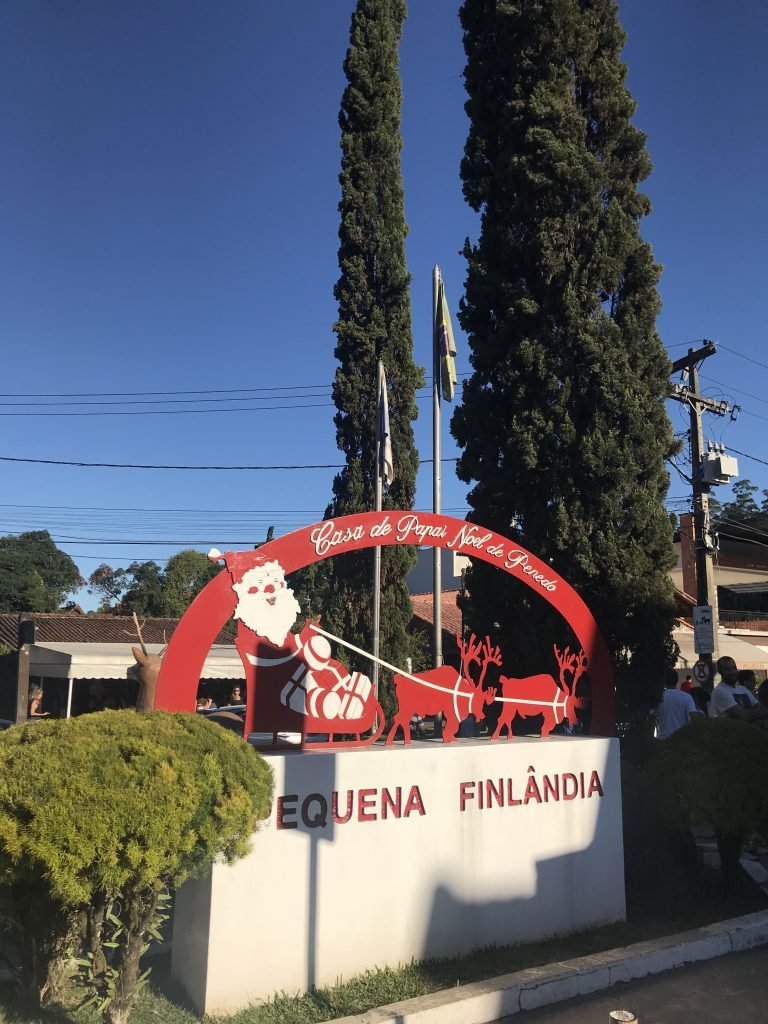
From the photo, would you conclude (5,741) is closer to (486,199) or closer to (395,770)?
(395,770)

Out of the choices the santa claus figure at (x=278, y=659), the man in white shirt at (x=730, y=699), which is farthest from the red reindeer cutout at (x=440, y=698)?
the man in white shirt at (x=730, y=699)

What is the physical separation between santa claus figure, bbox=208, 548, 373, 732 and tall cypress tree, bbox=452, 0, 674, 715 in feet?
13.4

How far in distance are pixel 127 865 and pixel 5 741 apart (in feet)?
2.72

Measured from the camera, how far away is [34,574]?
57.0m

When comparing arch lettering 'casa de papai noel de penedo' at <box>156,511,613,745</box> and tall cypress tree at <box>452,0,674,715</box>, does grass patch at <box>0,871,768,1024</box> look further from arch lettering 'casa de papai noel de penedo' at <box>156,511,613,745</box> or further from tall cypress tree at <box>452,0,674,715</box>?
tall cypress tree at <box>452,0,674,715</box>

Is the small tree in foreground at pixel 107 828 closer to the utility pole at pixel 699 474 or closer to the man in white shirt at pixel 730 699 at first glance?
the man in white shirt at pixel 730 699

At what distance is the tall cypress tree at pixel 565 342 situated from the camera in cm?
889

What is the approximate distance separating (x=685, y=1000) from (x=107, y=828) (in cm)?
358

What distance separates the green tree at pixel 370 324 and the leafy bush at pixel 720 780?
403 inches

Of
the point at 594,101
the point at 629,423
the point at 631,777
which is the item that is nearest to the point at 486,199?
the point at 594,101

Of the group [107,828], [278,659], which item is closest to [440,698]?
[278,659]

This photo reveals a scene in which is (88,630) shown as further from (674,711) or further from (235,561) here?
(235,561)

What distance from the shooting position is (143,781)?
3.58m

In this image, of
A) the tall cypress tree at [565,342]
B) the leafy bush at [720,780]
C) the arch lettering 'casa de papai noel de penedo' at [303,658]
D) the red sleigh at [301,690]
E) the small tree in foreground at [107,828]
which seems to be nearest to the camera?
the small tree in foreground at [107,828]
